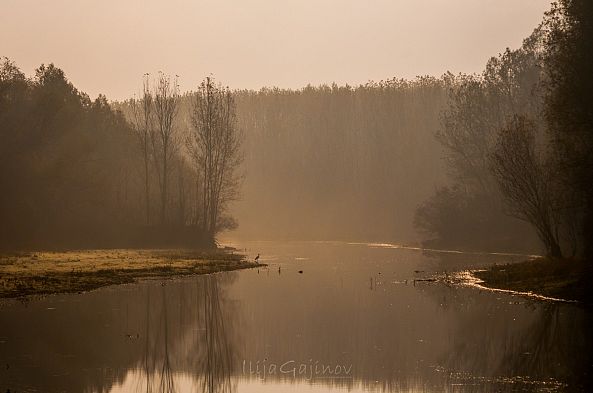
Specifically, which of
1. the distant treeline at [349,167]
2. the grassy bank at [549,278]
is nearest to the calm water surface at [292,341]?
the grassy bank at [549,278]

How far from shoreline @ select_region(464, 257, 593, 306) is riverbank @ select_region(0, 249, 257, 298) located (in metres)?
19.9

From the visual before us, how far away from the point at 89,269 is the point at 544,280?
2775 cm

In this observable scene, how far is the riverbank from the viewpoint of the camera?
1683 inches

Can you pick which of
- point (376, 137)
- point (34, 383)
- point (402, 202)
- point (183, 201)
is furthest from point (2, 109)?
point (376, 137)

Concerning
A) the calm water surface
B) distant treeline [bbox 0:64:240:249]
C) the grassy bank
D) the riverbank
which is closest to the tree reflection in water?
the calm water surface

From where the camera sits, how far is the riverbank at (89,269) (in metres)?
42.8

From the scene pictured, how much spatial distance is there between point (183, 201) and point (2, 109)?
22.3 metres

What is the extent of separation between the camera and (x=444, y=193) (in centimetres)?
9775

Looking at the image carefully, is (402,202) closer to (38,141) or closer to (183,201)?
(183,201)

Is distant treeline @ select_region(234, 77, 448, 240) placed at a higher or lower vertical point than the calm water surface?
higher

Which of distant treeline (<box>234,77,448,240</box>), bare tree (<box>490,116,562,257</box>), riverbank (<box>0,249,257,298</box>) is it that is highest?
distant treeline (<box>234,77,448,240</box>)

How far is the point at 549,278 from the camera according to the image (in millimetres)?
43656

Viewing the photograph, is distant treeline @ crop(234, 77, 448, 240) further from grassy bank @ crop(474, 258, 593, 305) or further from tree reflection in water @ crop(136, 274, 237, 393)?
tree reflection in water @ crop(136, 274, 237, 393)

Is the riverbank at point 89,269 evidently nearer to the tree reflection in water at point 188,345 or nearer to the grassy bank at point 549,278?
the tree reflection in water at point 188,345
